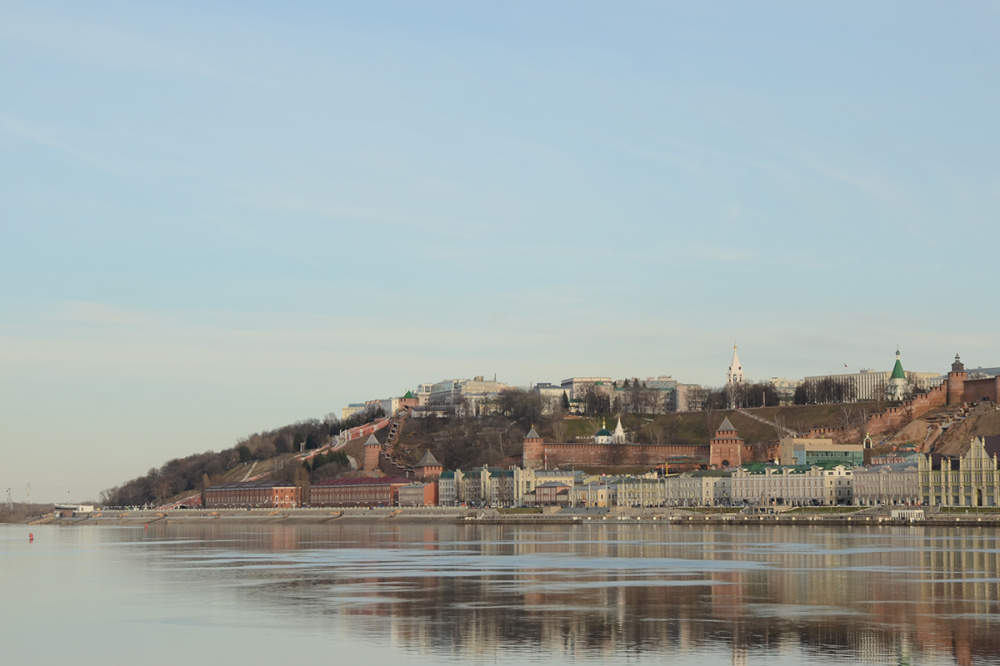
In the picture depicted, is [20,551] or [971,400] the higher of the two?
[971,400]

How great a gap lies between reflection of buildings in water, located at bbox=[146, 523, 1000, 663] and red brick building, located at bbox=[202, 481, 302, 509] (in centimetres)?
9515

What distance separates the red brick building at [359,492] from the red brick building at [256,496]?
267cm

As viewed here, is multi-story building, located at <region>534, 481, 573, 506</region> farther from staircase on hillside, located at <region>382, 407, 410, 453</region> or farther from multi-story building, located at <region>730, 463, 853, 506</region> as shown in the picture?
staircase on hillside, located at <region>382, 407, 410, 453</region>

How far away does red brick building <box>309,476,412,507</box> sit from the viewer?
5861 inches

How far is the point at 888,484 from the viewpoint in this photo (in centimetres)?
10906

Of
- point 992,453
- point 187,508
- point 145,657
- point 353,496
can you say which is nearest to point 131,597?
point 145,657

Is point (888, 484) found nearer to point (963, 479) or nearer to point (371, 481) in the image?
point (963, 479)

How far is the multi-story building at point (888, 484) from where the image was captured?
106 meters

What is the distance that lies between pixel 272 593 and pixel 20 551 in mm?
40583

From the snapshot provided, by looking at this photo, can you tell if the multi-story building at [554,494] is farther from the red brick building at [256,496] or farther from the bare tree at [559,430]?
the red brick building at [256,496]

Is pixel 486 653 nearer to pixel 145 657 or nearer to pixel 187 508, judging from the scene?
pixel 145 657

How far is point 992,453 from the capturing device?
327ft

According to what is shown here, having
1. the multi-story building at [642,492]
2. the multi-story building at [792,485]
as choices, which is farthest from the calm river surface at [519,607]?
the multi-story building at [642,492]

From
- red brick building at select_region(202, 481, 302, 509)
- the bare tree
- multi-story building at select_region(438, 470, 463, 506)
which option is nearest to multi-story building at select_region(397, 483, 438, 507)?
multi-story building at select_region(438, 470, 463, 506)
